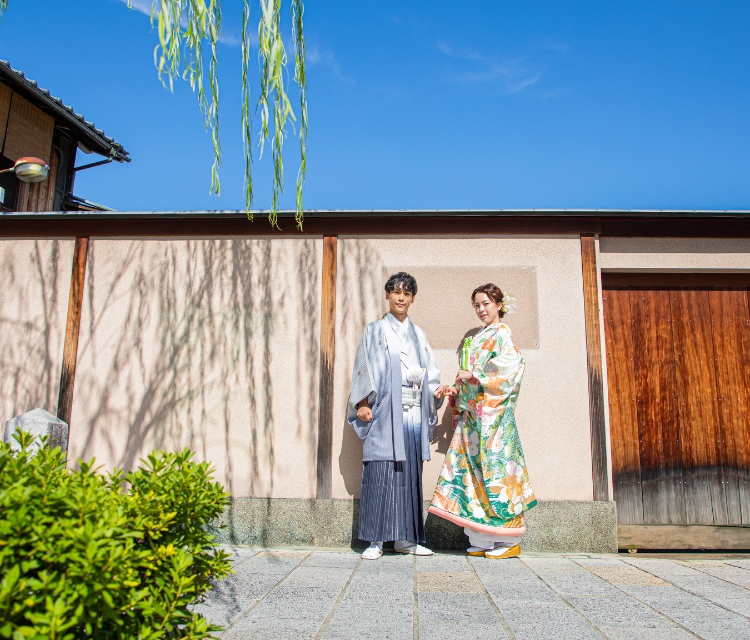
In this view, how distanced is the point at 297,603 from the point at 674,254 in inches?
158

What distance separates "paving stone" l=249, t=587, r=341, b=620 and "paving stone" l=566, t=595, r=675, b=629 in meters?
1.18

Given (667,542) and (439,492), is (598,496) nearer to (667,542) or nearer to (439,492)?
(667,542)

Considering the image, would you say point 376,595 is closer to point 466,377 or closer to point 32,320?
point 466,377

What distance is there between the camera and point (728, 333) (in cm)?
486

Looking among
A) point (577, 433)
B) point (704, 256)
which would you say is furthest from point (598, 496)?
point (704, 256)

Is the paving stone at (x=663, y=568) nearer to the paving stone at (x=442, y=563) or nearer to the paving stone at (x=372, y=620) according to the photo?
the paving stone at (x=442, y=563)

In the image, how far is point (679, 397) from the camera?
15.6 ft

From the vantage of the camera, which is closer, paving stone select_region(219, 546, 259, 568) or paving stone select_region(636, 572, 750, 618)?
paving stone select_region(636, 572, 750, 618)

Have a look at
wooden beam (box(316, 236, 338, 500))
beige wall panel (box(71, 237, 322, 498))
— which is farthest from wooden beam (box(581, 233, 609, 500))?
beige wall panel (box(71, 237, 322, 498))

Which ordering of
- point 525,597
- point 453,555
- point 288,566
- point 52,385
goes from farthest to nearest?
1. point 52,385
2. point 453,555
3. point 288,566
4. point 525,597

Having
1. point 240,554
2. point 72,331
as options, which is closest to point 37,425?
point 72,331

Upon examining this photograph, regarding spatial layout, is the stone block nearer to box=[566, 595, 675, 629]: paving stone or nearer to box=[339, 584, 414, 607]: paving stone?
box=[339, 584, 414, 607]: paving stone

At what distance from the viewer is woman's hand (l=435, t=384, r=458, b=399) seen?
4.28 m

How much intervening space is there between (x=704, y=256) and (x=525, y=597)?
3.37 meters
